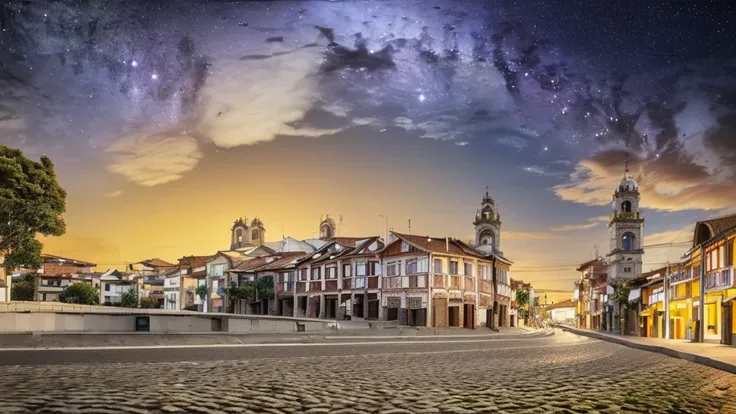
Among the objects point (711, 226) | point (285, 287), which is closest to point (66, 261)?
point (285, 287)

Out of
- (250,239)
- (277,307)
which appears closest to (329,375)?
(277,307)

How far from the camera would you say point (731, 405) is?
1086 cm

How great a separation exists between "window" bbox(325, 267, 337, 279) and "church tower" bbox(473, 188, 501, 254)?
31.7 m

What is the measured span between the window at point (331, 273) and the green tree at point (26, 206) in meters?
24.1

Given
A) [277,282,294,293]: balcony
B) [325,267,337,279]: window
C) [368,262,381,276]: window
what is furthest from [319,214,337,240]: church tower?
[368,262,381,276]: window

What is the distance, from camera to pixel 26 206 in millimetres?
47188

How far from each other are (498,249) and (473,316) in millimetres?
36288

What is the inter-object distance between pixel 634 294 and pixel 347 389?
6926cm

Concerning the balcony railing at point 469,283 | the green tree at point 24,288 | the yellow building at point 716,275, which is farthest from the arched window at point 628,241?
the green tree at point 24,288

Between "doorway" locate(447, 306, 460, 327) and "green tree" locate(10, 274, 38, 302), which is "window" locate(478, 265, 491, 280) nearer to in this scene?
"doorway" locate(447, 306, 460, 327)

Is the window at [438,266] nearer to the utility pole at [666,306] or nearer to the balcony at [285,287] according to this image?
the utility pole at [666,306]

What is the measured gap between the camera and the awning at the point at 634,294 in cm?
7281

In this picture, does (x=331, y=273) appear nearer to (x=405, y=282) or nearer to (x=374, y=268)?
(x=374, y=268)

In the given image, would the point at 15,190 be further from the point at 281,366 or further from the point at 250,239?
the point at 250,239
